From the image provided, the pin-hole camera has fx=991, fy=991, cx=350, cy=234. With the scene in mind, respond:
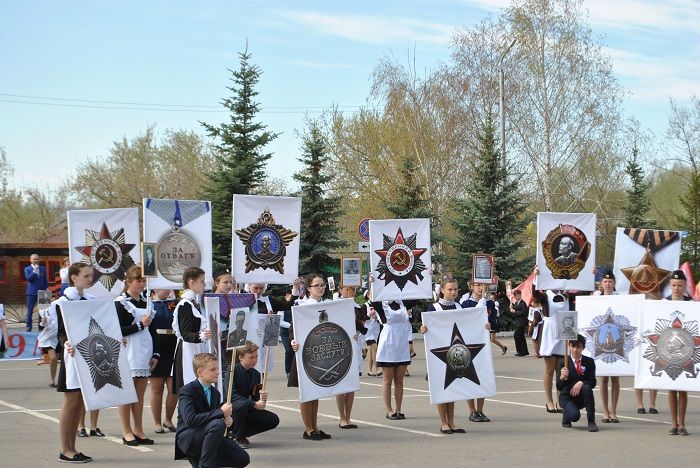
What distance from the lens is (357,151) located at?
4838 cm

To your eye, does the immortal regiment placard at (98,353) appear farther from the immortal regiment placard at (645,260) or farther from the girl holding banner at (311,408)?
the immortal regiment placard at (645,260)

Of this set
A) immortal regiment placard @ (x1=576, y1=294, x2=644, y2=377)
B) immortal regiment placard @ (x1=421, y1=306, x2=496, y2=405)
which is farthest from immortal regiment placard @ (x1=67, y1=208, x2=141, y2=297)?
immortal regiment placard @ (x1=576, y1=294, x2=644, y2=377)

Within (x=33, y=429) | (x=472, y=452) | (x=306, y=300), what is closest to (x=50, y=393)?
(x=33, y=429)

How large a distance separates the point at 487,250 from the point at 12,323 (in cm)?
1708

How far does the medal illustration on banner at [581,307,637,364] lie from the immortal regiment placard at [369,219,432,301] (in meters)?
2.47

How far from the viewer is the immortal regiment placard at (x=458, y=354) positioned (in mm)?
12914

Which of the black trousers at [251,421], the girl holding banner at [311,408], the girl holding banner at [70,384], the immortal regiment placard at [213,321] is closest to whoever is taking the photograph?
the girl holding banner at [70,384]

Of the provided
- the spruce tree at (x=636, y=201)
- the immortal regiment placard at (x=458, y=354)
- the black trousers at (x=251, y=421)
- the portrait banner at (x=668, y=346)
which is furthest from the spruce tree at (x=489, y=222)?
the black trousers at (x=251, y=421)

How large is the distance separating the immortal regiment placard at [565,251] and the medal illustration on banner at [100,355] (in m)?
6.68

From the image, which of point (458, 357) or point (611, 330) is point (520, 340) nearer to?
point (611, 330)

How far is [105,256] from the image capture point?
45.4 ft

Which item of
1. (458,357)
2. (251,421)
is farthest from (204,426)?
(458,357)

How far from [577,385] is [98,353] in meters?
6.24

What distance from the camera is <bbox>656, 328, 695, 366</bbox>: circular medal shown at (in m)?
12.7
